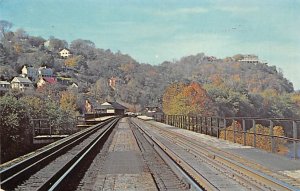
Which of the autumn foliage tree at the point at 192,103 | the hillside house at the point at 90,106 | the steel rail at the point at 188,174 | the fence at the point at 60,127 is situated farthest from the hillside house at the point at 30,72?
the steel rail at the point at 188,174

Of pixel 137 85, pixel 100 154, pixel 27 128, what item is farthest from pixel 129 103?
pixel 100 154

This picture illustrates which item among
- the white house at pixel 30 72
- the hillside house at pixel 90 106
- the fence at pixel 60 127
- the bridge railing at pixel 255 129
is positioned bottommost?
the fence at pixel 60 127

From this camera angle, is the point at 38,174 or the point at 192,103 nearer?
the point at 38,174

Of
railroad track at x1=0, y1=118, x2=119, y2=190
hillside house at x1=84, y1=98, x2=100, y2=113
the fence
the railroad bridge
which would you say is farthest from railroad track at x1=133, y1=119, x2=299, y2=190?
hillside house at x1=84, y1=98, x2=100, y2=113

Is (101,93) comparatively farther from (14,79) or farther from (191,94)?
(191,94)

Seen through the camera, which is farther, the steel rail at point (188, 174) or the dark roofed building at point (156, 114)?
the dark roofed building at point (156, 114)

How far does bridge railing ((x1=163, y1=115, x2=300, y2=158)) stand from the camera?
13923 mm

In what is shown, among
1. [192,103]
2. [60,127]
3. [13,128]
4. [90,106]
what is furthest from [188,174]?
[90,106]

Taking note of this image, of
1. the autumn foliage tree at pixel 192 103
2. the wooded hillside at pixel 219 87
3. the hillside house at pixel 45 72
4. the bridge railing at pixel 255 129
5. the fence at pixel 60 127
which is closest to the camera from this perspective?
the bridge railing at pixel 255 129

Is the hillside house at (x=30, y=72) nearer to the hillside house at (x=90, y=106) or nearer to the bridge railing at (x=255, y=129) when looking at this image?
the hillside house at (x=90, y=106)

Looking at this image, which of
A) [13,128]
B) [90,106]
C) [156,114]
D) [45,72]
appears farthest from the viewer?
[45,72]

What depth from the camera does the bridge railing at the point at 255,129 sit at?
13923 mm

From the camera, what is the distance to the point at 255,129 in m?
16.7

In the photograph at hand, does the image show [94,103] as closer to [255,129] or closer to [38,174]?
[255,129]
